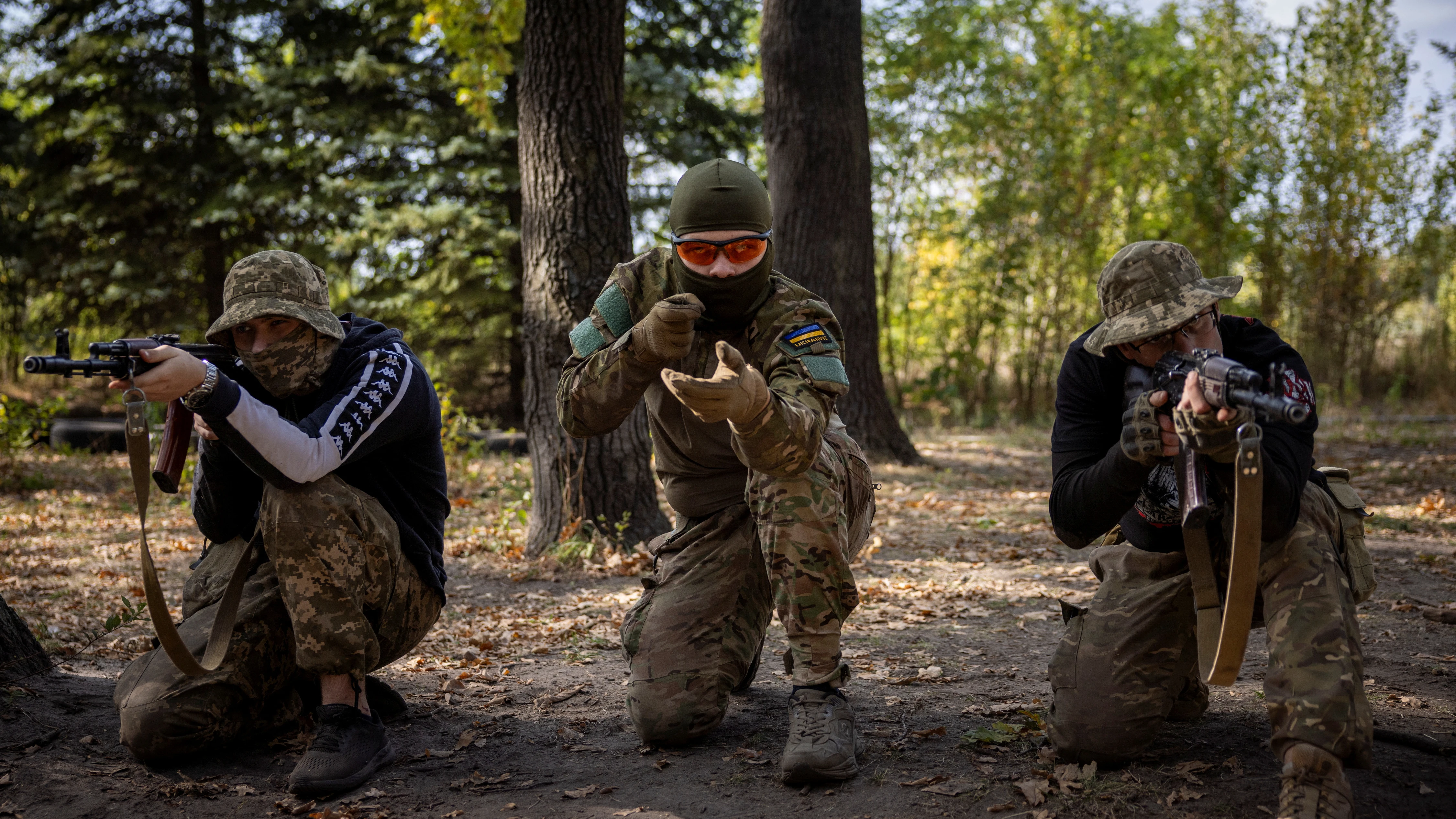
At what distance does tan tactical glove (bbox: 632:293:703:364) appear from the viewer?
8.67 feet

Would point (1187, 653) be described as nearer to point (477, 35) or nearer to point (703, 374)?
point (703, 374)

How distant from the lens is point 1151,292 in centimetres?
265

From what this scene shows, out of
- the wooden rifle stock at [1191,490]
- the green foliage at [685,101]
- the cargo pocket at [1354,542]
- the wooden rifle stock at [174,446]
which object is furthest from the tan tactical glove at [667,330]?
the green foliage at [685,101]

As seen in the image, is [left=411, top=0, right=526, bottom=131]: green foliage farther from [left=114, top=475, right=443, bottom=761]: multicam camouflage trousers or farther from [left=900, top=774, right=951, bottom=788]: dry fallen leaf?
[left=900, top=774, right=951, bottom=788]: dry fallen leaf

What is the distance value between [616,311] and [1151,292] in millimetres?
1576

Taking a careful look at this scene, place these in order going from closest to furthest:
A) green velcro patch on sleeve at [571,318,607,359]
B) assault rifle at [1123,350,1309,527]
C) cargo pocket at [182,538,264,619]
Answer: assault rifle at [1123,350,1309,527], green velcro patch on sleeve at [571,318,607,359], cargo pocket at [182,538,264,619]

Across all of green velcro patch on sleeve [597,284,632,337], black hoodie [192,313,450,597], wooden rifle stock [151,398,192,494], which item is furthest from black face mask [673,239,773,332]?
wooden rifle stock [151,398,192,494]

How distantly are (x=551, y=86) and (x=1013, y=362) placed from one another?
10.4m

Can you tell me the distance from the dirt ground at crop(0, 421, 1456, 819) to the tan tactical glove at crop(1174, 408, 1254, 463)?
85 cm

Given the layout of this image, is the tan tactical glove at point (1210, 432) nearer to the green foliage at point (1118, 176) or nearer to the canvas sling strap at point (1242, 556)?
the canvas sling strap at point (1242, 556)

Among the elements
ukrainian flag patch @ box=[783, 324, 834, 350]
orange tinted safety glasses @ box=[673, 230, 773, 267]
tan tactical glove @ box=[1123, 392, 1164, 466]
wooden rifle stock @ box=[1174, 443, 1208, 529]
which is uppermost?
orange tinted safety glasses @ box=[673, 230, 773, 267]

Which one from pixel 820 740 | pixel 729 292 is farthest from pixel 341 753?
pixel 729 292

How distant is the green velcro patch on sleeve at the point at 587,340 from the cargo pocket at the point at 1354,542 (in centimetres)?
214

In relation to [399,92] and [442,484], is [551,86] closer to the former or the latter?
[442,484]
